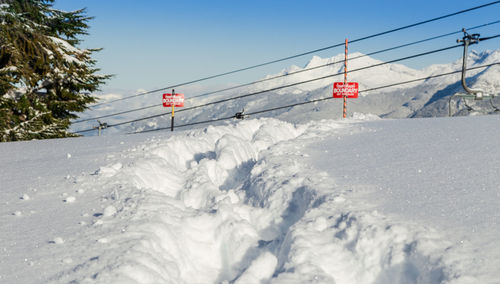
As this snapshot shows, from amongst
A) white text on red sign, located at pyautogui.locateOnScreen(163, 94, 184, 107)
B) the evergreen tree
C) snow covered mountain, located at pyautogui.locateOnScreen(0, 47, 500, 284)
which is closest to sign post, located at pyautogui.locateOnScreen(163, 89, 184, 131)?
white text on red sign, located at pyautogui.locateOnScreen(163, 94, 184, 107)

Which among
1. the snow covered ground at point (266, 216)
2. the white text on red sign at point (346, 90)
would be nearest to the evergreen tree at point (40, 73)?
the snow covered ground at point (266, 216)

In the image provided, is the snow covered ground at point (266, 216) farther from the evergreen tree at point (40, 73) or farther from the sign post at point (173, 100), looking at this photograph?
the sign post at point (173, 100)

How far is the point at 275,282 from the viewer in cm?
260

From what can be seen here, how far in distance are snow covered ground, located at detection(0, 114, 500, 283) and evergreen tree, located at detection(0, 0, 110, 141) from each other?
7.63ft

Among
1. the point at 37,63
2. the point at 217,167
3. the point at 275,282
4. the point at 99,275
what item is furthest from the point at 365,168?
the point at 37,63

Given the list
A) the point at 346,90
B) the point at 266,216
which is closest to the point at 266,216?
the point at 266,216

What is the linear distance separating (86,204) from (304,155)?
3.21 metres

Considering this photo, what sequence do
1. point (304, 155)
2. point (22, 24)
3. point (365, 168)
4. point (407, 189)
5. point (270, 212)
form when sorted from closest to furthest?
point (407, 189), point (270, 212), point (365, 168), point (304, 155), point (22, 24)

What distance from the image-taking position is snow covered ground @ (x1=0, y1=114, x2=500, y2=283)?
2.69m

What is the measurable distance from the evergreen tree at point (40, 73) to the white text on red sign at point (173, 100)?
11.9ft

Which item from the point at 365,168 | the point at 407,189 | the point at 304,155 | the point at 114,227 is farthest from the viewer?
the point at 304,155

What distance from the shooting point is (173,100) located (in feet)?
53.1

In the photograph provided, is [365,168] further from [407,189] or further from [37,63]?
[37,63]

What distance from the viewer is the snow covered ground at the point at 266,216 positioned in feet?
8.84
